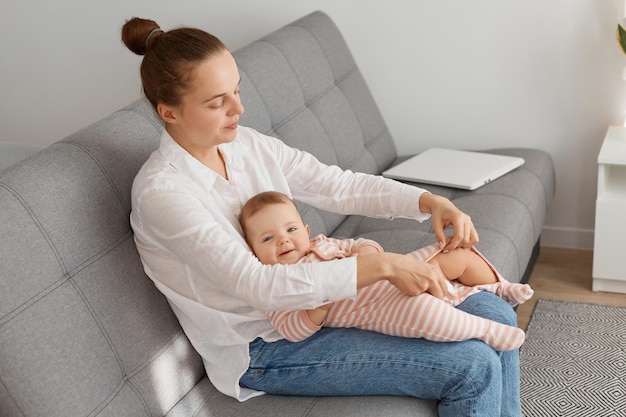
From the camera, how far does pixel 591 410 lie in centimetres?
223

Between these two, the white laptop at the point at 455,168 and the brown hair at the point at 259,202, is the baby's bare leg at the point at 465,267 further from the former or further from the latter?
the white laptop at the point at 455,168

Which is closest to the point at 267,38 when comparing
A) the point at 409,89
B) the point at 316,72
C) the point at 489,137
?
the point at 316,72

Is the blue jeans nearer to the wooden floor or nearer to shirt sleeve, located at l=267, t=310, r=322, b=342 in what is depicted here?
shirt sleeve, located at l=267, t=310, r=322, b=342

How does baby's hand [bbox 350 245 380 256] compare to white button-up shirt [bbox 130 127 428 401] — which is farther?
baby's hand [bbox 350 245 380 256]

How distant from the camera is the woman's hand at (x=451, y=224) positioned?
1864mm

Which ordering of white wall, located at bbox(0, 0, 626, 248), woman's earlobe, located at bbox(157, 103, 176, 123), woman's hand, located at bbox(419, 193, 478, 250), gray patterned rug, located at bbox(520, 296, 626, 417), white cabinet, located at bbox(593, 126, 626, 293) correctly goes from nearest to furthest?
woman's earlobe, located at bbox(157, 103, 176, 123) < woman's hand, located at bbox(419, 193, 478, 250) < gray patterned rug, located at bbox(520, 296, 626, 417) < white cabinet, located at bbox(593, 126, 626, 293) < white wall, located at bbox(0, 0, 626, 248)

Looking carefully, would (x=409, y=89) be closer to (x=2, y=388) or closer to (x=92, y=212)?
(x=92, y=212)

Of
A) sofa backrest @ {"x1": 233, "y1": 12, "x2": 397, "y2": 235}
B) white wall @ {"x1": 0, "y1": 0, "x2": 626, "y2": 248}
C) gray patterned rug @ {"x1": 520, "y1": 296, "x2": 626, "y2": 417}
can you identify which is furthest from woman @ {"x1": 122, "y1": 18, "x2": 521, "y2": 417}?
white wall @ {"x1": 0, "y1": 0, "x2": 626, "y2": 248}

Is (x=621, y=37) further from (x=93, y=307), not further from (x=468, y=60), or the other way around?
(x=93, y=307)

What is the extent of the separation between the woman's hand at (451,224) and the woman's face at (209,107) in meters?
0.49

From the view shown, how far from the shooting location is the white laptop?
9.25 ft

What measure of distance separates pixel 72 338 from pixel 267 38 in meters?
1.48

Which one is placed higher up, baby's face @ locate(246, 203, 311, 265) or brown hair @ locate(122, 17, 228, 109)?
brown hair @ locate(122, 17, 228, 109)

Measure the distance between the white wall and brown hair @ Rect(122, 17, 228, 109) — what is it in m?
1.63
